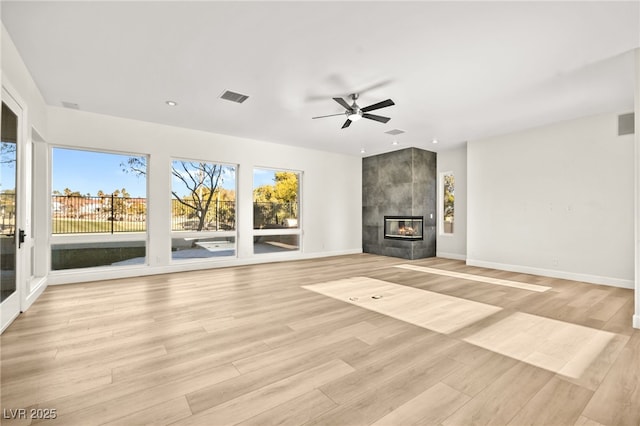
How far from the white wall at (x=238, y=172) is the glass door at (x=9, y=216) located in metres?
1.73

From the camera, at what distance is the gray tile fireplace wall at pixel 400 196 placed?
24.4 ft

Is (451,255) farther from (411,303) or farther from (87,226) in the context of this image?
(87,226)

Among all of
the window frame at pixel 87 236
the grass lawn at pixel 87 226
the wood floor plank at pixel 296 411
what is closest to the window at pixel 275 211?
the window frame at pixel 87 236

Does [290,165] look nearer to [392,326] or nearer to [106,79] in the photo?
[106,79]

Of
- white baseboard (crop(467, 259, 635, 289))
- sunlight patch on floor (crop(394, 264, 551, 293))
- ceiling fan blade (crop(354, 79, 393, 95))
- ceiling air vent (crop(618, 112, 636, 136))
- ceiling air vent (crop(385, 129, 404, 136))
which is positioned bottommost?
sunlight patch on floor (crop(394, 264, 551, 293))

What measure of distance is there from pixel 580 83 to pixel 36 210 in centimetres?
783

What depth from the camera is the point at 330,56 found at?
3.13 meters

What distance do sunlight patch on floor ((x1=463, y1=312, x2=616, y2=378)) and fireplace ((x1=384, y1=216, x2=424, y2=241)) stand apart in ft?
14.5

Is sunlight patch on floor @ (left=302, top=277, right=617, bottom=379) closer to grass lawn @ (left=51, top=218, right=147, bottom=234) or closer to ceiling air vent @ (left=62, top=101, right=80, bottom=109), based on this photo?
grass lawn @ (left=51, top=218, right=147, bottom=234)

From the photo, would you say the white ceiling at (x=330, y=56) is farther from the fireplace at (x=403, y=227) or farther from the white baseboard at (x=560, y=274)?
the fireplace at (x=403, y=227)

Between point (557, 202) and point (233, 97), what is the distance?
5.78 metres

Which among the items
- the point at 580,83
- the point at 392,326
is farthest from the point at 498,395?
the point at 580,83

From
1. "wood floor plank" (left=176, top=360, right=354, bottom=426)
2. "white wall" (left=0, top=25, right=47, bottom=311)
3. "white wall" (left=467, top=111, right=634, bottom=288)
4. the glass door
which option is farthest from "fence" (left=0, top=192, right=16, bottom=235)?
"white wall" (left=467, top=111, right=634, bottom=288)

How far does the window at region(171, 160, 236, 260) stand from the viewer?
5.82 m
